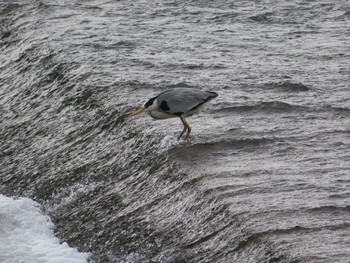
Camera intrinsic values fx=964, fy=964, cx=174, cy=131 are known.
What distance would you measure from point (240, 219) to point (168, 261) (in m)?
0.65

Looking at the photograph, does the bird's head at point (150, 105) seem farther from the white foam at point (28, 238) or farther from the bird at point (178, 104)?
the white foam at point (28, 238)

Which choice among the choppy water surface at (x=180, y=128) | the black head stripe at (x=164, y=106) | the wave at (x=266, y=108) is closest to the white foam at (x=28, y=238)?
the choppy water surface at (x=180, y=128)

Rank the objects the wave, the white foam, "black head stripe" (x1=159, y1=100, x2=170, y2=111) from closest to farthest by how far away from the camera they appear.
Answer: the white foam → "black head stripe" (x1=159, y1=100, x2=170, y2=111) → the wave

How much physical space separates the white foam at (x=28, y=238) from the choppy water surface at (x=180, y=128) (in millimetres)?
95

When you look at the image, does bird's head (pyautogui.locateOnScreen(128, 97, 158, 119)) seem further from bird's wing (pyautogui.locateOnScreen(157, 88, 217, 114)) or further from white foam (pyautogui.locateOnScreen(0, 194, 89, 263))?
white foam (pyautogui.locateOnScreen(0, 194, 89, 263))

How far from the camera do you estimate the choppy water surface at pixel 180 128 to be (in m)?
7.57

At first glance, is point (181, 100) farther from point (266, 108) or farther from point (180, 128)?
point (266, 108)

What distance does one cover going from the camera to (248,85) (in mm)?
10711

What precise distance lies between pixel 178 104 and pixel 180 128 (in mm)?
706

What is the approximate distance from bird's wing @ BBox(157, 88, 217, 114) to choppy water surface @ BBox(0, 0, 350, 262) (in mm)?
372

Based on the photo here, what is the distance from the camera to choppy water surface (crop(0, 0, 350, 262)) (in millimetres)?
7574

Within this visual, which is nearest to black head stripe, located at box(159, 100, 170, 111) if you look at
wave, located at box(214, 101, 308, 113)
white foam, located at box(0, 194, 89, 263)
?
wave, located at box(214, 101, 308, 113)

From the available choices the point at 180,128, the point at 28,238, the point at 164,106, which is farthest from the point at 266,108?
the point at 28,238

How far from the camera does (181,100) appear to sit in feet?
28.7
